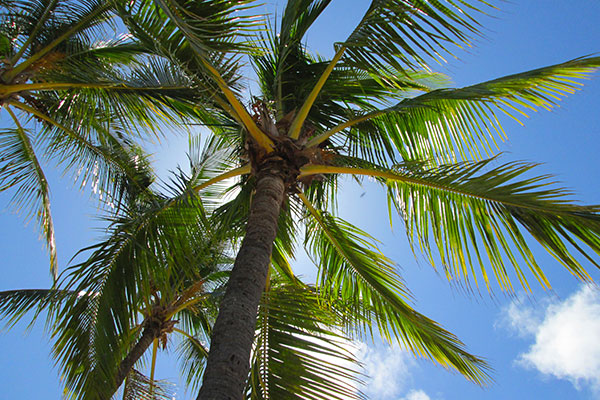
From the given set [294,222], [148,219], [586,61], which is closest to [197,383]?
[294,222]

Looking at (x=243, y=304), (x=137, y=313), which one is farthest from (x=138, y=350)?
(x=243, y=304)

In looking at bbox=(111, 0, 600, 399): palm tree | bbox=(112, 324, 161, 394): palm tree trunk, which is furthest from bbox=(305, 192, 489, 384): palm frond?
bbox=(112, 324, 161, 394): palm tree trunk

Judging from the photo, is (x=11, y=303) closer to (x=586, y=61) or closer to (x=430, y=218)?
(x=430, y=218)

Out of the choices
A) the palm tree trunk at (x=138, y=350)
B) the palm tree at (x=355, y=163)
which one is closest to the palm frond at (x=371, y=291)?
the palm tree at (x=355, y=163)

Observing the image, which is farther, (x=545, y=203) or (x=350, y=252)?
(x=350, y=252)

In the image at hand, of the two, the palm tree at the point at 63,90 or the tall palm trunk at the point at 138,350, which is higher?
the palm tree at the point at 63,90

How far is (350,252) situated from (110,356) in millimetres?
2625

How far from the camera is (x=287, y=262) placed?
6074 millimetres

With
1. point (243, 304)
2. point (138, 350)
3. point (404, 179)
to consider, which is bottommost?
point (243, 304)

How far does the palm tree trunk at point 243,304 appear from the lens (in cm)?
273

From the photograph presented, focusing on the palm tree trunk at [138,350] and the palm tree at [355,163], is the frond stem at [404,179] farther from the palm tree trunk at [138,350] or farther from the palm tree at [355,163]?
the palm tree trunk at [138,350]

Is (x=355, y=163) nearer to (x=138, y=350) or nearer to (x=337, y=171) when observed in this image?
(x=337, y=171)

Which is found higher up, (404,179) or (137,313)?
(404,179)

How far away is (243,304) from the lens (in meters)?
3.23
